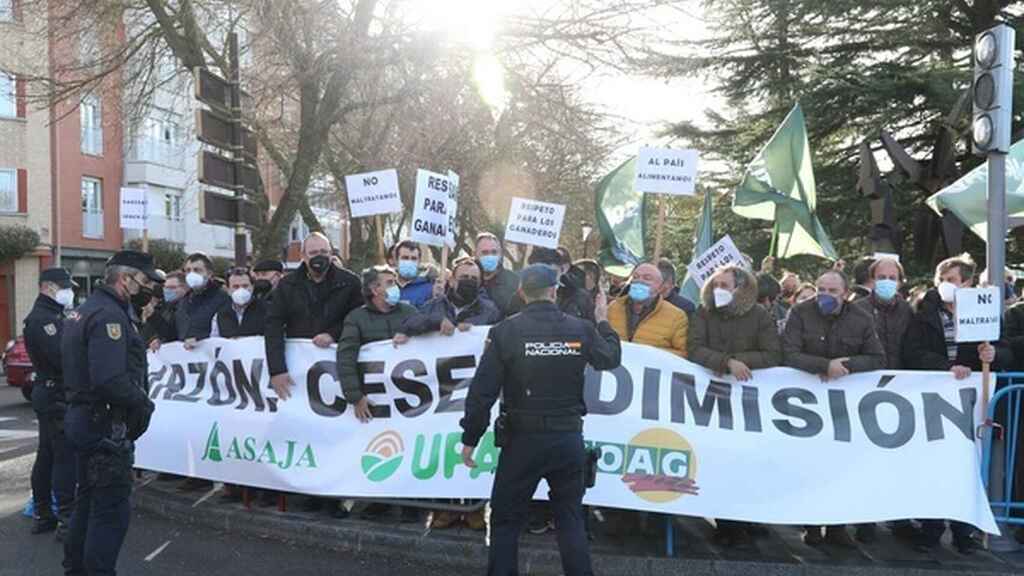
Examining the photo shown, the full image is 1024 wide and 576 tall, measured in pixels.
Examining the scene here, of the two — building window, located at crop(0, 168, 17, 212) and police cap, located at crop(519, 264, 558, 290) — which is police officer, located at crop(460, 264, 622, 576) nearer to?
police cap, located at crop(519, 264, 558, 290)

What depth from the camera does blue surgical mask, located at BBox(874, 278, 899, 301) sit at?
245 inches

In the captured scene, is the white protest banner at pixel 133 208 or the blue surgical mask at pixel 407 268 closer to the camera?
the blue surgical mask at pixel 407 268

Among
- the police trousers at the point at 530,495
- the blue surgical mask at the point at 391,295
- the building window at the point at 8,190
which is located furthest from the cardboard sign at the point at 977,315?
the building window at the point at 8,190

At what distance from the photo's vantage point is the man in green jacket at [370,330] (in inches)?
249

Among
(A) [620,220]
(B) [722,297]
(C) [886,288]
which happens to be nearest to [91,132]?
(A) [620,220]

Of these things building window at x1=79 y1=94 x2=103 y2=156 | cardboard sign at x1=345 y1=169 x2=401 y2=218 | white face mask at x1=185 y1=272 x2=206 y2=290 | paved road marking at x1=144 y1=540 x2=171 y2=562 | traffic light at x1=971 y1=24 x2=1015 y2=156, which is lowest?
paved road marking at x1=144 y1=540 x2=171 y2=562

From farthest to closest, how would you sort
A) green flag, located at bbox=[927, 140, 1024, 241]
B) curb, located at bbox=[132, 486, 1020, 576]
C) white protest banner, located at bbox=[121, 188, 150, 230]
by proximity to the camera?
1. white protest banner, located at bbox=[121, 188, 150, 230]
2. green flag, located at bbox=[927, 140, 1024, 241]
3. curb, located at bbox=[132, 486, 1020, 576]

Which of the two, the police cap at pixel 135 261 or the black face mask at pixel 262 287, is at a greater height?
the police cap at pixel 135 261

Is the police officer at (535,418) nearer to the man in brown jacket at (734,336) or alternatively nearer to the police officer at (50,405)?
the man in brown jacket at (734,336)

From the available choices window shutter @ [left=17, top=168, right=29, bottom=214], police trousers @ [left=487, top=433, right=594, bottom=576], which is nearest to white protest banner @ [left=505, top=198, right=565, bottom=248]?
police trousers @ [left=487, top=433, right=594, bottom=576]

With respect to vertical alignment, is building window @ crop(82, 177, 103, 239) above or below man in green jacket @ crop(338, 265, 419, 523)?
above

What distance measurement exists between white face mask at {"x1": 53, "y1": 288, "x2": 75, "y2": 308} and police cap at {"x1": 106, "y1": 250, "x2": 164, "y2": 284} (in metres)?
1.52

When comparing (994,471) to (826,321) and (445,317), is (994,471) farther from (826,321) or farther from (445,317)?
(445,317)

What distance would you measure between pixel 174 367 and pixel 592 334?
428 cm
